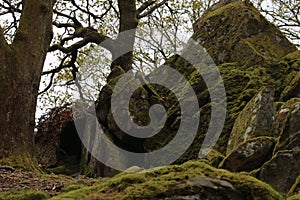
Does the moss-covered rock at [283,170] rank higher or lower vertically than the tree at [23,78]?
lower

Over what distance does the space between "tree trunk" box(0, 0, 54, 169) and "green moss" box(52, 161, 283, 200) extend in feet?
17.6

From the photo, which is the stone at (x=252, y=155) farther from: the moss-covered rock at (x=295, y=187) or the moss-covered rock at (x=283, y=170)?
the moss-covered rock at (x=295, y=187)

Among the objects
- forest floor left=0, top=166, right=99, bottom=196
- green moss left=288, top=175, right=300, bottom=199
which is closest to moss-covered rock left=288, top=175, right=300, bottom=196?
green moss left=288, top=175, right=300, bottom=199

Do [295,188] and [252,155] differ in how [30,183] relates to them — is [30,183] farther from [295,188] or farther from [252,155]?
[295,188]

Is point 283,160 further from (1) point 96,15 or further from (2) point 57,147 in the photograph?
(1) point 96,15

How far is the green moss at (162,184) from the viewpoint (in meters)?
3.42

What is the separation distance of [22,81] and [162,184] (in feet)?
21.7

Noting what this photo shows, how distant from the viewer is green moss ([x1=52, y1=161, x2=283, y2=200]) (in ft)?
11.2

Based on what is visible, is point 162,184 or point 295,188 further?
point 295,188

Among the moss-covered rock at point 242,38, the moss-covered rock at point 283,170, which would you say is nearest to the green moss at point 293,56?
the moss-covered rock at point 242,38

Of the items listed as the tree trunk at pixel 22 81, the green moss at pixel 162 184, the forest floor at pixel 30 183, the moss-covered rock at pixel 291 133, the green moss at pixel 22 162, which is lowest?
the forest floor at pixel 30 183

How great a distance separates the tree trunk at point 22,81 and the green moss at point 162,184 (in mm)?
5354

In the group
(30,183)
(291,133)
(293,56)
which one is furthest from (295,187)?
(293,56)

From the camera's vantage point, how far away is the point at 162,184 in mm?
3445
